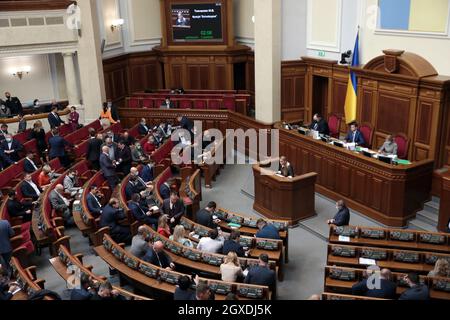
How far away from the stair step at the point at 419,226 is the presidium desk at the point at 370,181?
4.0 inches

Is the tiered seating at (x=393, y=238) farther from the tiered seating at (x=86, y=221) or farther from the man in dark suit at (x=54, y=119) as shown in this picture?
the man in dark suit at (x=54, y=119)

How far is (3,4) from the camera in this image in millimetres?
13008

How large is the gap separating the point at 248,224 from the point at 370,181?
2746mm

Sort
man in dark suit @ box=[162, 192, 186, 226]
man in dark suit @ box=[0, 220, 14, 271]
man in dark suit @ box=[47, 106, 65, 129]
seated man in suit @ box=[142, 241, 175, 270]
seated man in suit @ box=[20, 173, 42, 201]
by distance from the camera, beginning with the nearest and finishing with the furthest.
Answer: seated man in suit @ box=[142, 241, 175, 270], man in dark suit @ box=[0, 220, 14, 271], man in dark suit @ box=[162, 192, 186, 226], seated man in suit @ box=[20, 173, 42, 201], man in dark suit @ box=[47, 106, 65, 129]

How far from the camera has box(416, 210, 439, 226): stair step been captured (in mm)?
9020

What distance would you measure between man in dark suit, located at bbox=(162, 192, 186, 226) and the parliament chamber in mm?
39

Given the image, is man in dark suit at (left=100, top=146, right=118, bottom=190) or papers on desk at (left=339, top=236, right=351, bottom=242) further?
man in dark suit at (left=100, top=146, right=118, bottom=190)

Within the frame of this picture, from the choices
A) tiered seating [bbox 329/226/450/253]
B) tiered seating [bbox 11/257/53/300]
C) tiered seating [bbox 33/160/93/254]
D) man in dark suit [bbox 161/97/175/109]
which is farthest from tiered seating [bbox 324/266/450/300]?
man in dark suit [bbox 161/97/175/109]

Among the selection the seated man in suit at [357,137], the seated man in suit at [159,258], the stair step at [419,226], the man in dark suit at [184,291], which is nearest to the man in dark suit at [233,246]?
the seated man in suit at [159,258]

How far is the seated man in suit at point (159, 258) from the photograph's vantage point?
677 centimetres

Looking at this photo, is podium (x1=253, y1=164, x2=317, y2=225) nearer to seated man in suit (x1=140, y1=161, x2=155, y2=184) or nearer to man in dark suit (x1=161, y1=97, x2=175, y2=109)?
seated man in suit (x1=140, y1=161, x2=155, y2=184)

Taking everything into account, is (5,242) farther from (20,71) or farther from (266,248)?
(20,71)
